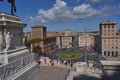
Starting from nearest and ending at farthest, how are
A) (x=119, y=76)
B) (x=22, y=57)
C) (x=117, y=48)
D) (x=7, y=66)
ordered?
(x=119, y=76)
(x=7, y=66)
(x=22, y=57)
(x=117, y=48)

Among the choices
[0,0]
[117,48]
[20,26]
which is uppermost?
[0,0]

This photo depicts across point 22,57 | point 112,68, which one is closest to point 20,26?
point 22,57

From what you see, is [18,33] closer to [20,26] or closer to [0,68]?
[20,26]

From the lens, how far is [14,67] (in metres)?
13.2

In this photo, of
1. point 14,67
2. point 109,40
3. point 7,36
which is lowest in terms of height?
point 14,67

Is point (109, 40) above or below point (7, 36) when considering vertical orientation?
below

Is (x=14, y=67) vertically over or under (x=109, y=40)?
under

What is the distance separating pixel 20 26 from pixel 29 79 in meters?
4.30

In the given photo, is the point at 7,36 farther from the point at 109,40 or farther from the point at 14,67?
the point at 109,40

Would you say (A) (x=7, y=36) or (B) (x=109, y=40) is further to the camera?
(B) (x=109, y=40)

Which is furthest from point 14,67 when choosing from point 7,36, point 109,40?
point 109,40

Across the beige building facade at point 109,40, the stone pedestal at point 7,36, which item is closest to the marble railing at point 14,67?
the stone pedestal at point 7,36

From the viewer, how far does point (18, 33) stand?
15.9 metres

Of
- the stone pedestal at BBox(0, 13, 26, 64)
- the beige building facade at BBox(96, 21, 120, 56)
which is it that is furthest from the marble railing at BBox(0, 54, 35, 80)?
the beige building facade at BBox(96, 21, 120, 56)
